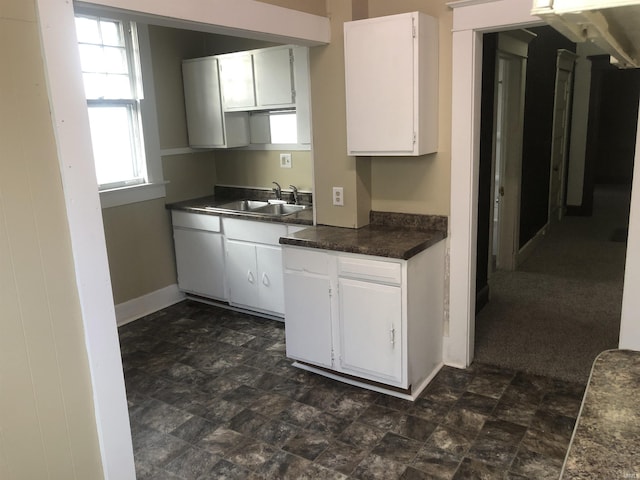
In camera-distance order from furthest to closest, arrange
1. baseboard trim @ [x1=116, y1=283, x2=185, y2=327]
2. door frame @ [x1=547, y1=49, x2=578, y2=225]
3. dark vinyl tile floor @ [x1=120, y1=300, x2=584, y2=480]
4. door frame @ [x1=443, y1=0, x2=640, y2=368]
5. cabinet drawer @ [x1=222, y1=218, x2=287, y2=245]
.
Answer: door frame @ [x1=547, y1=49, x2=578, y2=225] < baseboard trim @ [x1=116, y1=283, x2=185, y2=327] < cabinet drawer @ [x1=222, y1=218, x2=287, y2=245] < door frame @ [x1=443, y1=0, x2=640, y2=368] < dark vinyl tile floor @ [x1=120, y1=300, x2=584, y2=480]

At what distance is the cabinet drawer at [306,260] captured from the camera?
302 centimetres

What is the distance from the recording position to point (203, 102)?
4.37 metres

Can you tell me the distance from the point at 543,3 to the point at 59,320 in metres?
1.77

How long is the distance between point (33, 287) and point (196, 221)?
2.54 meters

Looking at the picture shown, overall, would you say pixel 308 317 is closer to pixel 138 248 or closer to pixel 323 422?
pixel 323 422

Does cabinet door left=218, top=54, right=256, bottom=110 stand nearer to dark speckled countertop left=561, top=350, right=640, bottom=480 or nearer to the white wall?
the white wall

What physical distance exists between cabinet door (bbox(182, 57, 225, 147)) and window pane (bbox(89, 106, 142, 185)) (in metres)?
0.56

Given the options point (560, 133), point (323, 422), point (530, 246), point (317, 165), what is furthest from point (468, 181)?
point (560, 133)

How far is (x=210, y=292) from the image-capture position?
14.3 feet

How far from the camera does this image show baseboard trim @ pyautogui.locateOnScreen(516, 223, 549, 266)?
5.37m

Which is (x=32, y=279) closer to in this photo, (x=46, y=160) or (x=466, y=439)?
(x=46, y=160)

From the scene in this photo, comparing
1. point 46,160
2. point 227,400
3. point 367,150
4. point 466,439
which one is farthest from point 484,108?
point 46,160

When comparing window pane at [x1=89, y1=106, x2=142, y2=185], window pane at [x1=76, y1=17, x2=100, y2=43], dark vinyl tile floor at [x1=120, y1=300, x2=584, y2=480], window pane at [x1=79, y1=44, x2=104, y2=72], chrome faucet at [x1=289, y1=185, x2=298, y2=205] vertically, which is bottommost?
dark vinyl tile floor at [x1=120, y1=300, x2=584, y2=480]

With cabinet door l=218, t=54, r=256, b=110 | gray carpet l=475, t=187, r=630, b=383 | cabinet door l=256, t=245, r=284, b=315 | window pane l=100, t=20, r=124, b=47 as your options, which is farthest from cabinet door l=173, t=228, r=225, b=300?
gray carpet l=475, t=187, r=630, b=383
